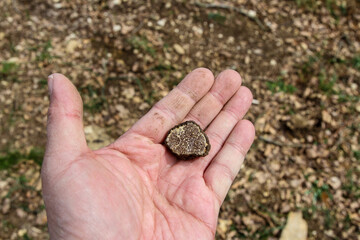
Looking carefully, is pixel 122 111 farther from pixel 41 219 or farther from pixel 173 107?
pixel 41 219

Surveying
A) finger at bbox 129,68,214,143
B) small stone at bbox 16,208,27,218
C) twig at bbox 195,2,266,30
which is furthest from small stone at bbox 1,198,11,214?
twig at bbox 195,2,266,30

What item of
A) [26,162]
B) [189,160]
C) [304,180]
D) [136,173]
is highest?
[136,173]

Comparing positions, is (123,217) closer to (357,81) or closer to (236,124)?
(236,124)

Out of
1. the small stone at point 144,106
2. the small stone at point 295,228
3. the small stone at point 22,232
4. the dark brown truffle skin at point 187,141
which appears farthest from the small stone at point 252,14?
the small stone at point 22,232

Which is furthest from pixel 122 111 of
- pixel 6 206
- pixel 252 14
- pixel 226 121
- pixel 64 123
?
pixel 252 14

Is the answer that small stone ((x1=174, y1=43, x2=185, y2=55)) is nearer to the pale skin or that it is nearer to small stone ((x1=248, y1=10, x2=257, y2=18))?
small stone ((x1=248, y1=10, x2=257, y2=18))

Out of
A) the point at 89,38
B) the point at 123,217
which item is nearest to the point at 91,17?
the point at 89,38

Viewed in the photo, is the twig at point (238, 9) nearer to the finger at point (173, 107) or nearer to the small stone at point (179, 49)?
the small stone at point (179, 49)
